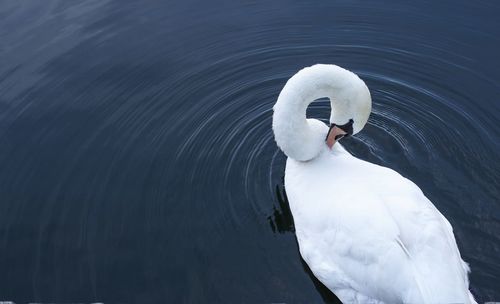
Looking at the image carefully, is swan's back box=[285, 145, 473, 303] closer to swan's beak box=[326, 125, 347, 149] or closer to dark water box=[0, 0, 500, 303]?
swan's beak box=[326, 125, 347, 149]

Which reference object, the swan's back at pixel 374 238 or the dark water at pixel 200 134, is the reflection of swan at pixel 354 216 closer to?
the swan's back at pixel 374 238

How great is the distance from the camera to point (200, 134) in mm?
9688

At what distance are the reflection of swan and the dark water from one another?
676 mm

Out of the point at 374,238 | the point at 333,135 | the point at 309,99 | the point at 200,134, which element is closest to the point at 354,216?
the point at 374,238

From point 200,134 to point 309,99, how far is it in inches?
105

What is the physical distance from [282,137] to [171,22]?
5.54 meters

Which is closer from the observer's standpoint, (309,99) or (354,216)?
(354,216)

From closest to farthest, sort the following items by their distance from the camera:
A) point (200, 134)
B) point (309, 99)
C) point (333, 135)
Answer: point (309, 99), point (333, 135), point (200, 134)

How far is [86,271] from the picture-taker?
7824 mm

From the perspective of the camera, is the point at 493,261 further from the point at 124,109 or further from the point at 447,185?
the point at 124,109

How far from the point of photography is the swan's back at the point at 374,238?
6.16 m

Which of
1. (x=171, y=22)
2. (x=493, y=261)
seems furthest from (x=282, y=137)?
(x=171, y=22)

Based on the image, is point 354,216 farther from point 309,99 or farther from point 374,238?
point 309,99

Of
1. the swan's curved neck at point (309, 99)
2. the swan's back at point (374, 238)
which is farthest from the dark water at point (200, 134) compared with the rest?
the swan's curved neck at point (309, 99)
